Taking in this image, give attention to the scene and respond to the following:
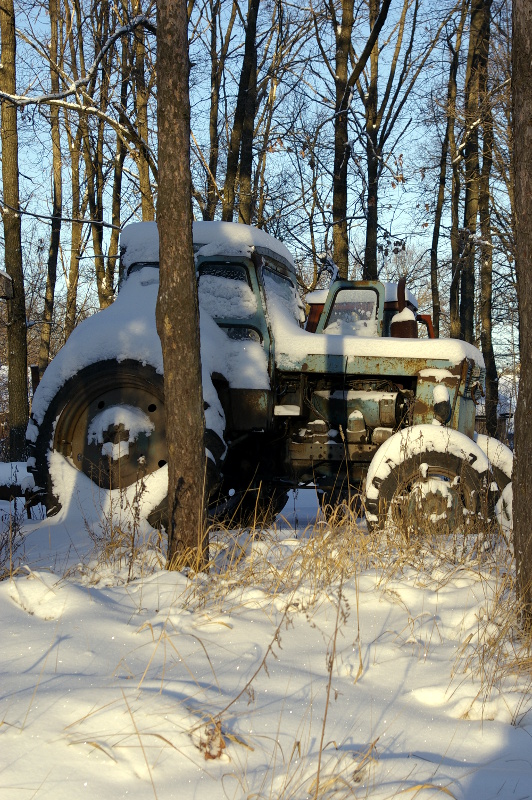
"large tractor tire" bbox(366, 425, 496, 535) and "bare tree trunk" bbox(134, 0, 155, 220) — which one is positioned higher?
"bare tree trunk" bbox(134, 0, 155, 220)

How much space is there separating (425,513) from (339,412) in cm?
166

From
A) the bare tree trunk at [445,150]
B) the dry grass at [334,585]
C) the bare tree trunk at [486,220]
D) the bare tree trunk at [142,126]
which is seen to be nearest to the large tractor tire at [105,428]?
the dry grass at [334,585]

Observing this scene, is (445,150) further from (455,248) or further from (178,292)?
(178,292)

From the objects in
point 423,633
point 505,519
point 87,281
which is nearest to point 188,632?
point 423,633

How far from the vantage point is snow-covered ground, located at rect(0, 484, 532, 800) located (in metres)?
2.05

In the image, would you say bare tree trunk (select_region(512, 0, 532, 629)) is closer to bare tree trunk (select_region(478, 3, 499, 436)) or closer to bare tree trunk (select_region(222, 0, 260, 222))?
bare tree trunk (select_region(222, 0, 260, 222))

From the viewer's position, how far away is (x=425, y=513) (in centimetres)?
518

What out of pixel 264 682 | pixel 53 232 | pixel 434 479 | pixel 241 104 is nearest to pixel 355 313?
pixel 434 479

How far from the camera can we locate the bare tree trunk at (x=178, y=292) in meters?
4.27

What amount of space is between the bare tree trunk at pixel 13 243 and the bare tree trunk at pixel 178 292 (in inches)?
273

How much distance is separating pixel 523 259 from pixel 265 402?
2.73 metres

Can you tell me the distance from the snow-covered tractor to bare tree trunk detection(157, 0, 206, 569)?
752 millimetres

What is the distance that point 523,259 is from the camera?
3617mm

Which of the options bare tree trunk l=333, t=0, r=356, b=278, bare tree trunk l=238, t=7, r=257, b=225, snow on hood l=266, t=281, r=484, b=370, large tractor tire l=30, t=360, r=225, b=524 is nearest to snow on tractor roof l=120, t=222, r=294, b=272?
snow on hood l=266, t=281, r=484, b=370
